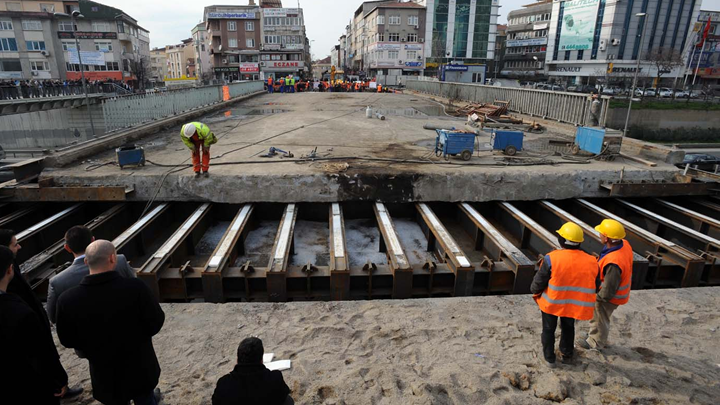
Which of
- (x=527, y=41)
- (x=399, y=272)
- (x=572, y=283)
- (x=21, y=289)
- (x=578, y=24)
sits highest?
(x=578, y=24)

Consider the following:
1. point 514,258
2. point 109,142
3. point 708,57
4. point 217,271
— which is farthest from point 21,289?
point 708,57

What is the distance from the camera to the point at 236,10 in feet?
241

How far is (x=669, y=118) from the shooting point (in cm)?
3625

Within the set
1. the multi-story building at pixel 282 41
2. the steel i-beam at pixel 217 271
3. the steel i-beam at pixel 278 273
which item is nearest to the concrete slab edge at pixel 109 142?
the steel i-beam at pixel 217 271

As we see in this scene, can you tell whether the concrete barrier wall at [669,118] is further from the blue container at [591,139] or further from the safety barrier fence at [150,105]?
the safety barrier fence at [150,105]

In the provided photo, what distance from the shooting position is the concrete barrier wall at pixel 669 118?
3575 centimetres

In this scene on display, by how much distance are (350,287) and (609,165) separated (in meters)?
8.08

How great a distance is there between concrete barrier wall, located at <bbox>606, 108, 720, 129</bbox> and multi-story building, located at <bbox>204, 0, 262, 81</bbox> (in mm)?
58476

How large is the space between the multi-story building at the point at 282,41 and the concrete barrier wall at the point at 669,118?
5463cm

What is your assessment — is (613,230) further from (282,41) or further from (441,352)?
(282,41)

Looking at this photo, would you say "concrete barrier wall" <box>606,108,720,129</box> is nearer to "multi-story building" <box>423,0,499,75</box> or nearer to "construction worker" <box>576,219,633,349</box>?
"construction worker" <box>576,219,633,349</box>

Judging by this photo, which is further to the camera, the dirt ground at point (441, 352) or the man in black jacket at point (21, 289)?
the dirt ground at point (441, 352)

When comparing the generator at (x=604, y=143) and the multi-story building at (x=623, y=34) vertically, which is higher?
the multi-story building at (x=623, y=34)

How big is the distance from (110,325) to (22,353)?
0.55m
